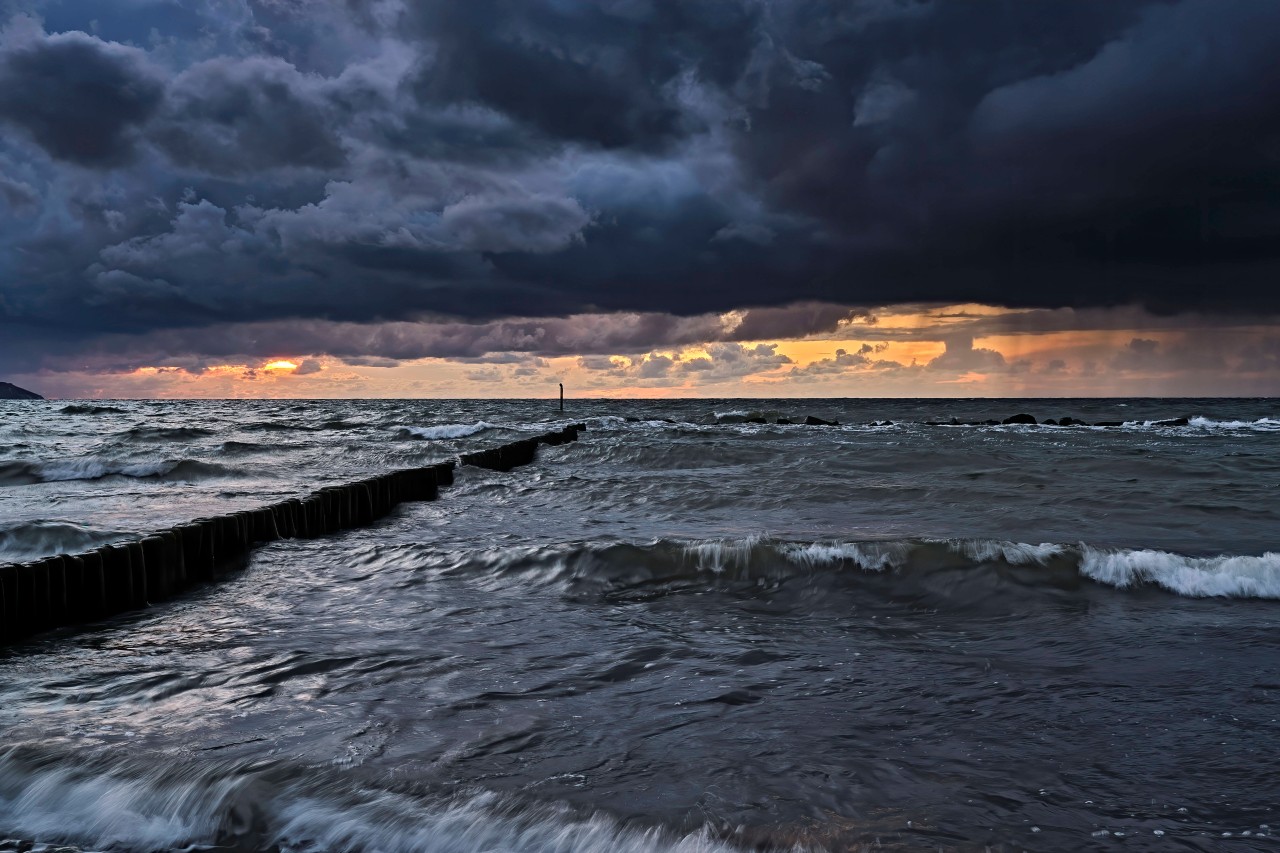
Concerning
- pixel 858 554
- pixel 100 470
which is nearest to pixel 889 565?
pixel 858 554

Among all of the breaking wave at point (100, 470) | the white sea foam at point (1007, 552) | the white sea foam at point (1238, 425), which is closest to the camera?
the white sea foam at point (1007, 552)

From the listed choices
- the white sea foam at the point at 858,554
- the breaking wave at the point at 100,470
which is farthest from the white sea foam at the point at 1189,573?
the breaking wave at the point at 100,470

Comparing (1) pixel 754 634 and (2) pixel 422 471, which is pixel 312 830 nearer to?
(1) pixel 754 634

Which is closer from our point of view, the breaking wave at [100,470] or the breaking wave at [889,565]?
the breaking wave at [889,565]

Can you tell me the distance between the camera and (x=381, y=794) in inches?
129

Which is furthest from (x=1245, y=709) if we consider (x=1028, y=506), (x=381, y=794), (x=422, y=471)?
(x=422, y=471)

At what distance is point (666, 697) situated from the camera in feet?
14.5

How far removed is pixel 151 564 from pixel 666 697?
192 inches

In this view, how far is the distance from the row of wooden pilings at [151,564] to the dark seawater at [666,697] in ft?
0.79

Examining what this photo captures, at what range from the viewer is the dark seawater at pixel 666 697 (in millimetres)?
3107

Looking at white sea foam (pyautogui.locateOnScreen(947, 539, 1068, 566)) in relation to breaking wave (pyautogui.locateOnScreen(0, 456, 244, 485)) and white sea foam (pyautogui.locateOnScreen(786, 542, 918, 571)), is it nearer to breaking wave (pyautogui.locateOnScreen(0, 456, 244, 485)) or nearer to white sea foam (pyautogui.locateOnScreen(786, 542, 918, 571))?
white sea foam (pyautogui.locateOnScreen(786, 542, 918, 571))

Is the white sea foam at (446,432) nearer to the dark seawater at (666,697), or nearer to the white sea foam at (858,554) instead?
the dark seawater at (666,697)

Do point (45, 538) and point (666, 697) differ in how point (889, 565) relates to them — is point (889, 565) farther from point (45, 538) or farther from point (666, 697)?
point (45, 538)

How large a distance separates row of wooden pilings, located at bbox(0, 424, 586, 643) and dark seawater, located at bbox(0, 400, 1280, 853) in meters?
0.24
